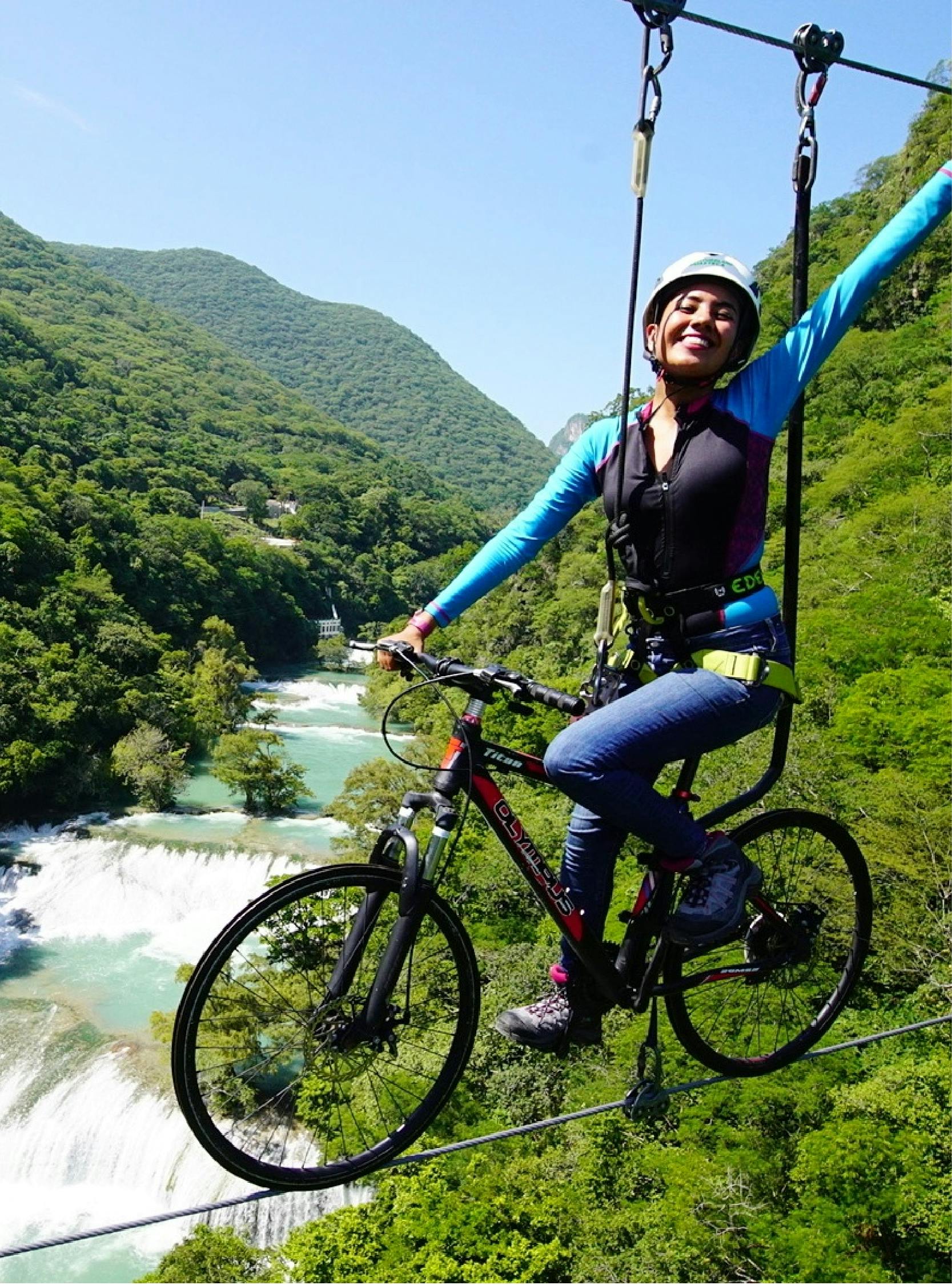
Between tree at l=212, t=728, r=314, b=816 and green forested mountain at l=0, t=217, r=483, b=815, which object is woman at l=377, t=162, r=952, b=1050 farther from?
green forested mountain at l=0, t=217, r=483, b=815

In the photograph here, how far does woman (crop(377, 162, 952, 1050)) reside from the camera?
2521 millimetres

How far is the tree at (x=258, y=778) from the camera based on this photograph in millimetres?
35031

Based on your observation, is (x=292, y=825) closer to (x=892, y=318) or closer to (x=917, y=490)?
(x=917, y=490)

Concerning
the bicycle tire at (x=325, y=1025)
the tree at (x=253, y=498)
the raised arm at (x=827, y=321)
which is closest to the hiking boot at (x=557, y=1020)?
the bicycle tire at (x=325, y=1025)

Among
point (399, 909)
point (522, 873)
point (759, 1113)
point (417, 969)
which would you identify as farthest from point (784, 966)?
point (759, 1113)

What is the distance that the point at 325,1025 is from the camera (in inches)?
100

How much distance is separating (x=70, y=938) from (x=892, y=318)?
46222 mm

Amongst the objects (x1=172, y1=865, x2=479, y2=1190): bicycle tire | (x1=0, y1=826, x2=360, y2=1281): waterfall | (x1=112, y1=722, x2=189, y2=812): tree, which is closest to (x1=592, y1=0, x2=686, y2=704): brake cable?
(x1=172, y1=865, x2=479, y2=1190): bicycle tire

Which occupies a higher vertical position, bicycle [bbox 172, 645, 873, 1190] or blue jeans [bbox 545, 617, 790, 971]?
blue jeans [bbox 545, 617, 790, 971]

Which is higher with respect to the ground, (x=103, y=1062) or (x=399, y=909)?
(x=399, y=909)

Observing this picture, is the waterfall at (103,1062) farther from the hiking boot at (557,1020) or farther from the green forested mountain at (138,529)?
the hiking boot at (557,1020)

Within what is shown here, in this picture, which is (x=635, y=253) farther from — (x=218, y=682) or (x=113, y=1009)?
(x=218, y=682)

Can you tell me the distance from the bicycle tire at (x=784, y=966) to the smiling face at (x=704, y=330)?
4.70ft

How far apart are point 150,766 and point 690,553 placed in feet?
120
